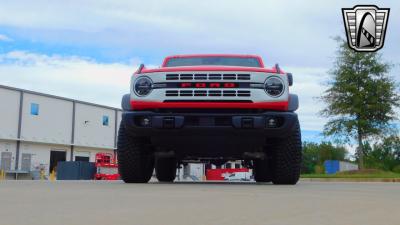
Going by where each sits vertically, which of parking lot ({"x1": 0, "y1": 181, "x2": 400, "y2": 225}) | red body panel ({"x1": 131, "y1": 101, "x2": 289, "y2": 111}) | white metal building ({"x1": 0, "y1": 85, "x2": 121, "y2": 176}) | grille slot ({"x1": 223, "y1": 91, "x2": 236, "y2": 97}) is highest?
white metal building ({"x1": 0, "y1": 85, "x2": 121, "y2": 176})

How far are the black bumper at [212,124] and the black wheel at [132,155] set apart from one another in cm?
48

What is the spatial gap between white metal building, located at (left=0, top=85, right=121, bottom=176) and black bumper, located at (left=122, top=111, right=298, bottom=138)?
3058cm

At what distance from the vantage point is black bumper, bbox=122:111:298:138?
7598 millimetres

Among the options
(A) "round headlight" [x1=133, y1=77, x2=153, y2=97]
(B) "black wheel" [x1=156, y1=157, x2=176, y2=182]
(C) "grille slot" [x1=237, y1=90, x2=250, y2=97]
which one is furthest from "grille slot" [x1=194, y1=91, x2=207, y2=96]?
(B) "black wheel" [x1=156, y1=157, x2=176, y2=182]

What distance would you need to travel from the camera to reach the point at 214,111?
7.81 metres

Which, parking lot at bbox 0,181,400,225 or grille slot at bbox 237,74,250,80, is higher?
grille slot at bbox 237,74,250,80

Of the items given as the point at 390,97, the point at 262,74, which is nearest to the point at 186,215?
the point at 262,74

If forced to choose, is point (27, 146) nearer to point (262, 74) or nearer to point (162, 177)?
point (162, 177)

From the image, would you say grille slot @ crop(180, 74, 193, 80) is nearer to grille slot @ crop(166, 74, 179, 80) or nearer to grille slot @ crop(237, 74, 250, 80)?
grille slot @ crop(166, 74, 179, 80)

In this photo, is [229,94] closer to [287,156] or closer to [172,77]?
[172,77]

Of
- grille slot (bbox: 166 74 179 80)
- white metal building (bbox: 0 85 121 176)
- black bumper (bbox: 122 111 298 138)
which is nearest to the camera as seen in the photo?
black bumper (bbox: 122 111 298 138)

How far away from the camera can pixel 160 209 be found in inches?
169

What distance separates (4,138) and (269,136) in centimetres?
3147

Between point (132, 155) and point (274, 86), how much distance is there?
94.7 inches
